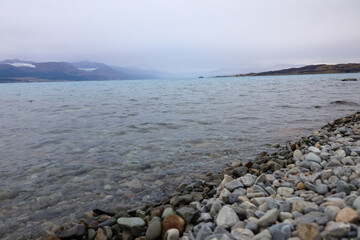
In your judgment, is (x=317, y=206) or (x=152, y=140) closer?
(x=317, y=206)

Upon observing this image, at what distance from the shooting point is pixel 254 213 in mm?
3475

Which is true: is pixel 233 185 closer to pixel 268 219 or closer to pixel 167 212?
pixel 167 212

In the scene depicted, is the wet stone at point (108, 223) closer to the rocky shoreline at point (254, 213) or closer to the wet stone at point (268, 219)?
the rocky shoreline at point (254, 213)

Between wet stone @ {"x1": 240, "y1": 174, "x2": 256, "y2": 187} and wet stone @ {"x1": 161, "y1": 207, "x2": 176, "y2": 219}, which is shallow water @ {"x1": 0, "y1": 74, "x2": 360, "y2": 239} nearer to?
wet stone @ {"x1": 161, "y1": 207, "x2": 176, "y2": 219}

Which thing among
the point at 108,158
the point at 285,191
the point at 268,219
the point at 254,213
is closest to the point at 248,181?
the point at 285,191

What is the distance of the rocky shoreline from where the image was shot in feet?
9.30

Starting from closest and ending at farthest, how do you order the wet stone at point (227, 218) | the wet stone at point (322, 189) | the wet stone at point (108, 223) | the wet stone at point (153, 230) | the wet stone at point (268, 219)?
1. the wet stone at point (268, 219)
2. the wet stone at point (227, 218)
3. the wet stone at point (153, 230)
4. the wet stone at point (322, 189)
5. the wet stone at point (108, 223)

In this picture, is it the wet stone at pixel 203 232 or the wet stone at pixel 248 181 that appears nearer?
the wet stone at pixel 203 232

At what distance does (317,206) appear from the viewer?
3.28m

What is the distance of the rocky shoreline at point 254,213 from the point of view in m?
2.84

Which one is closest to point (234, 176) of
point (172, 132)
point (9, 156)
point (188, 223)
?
point (188, 223)

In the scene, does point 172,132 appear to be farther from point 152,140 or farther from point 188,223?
point 188,223

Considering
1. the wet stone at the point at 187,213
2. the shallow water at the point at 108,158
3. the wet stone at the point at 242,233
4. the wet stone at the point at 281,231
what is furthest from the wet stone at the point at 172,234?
the shallow water at the point at 108,158

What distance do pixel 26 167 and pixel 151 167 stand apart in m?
3.79
